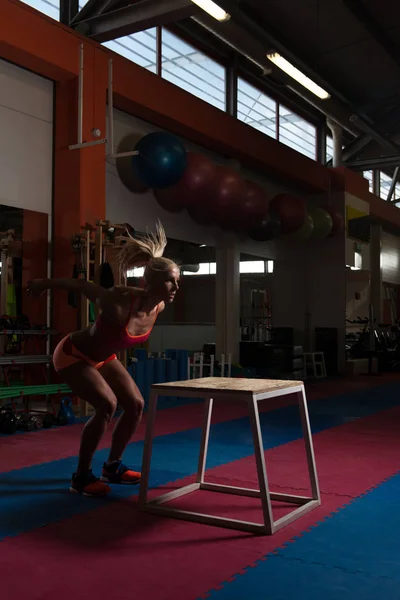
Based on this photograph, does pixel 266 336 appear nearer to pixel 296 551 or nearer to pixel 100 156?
pixel 100 156

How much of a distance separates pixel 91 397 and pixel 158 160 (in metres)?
4.38

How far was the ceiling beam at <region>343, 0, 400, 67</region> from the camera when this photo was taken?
9.28 m

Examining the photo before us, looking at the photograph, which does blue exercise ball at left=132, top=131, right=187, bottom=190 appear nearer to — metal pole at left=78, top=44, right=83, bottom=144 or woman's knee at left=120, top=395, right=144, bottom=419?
metal pole at left=78, top=44, right=83, bottom=144

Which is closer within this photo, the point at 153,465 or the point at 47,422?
the point at 153,465

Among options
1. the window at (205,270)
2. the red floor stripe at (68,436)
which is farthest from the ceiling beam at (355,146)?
the red floor stripe at (68,436)

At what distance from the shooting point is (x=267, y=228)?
30.2 ft

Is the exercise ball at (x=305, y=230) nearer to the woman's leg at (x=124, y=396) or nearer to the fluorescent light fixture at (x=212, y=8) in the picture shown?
the fluorescent light fixture at (x=212, y=8)

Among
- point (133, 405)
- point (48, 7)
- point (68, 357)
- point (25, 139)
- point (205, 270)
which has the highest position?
point (48, 7)

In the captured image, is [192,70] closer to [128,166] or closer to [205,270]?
[128,166]

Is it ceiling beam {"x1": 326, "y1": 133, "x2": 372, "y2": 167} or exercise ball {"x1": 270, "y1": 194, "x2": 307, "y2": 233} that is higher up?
ceiling beam {"x1": 326, "y1": 133, "x2": 372, "y2": 167}

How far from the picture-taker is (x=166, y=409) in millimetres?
6746

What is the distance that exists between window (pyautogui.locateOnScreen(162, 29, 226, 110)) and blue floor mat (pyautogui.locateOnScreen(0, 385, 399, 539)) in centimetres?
531

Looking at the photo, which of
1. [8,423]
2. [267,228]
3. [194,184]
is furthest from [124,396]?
[267,228]

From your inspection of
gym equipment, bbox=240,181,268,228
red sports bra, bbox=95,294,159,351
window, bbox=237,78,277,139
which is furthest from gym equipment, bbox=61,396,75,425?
window, bbox=237,78,277,139
